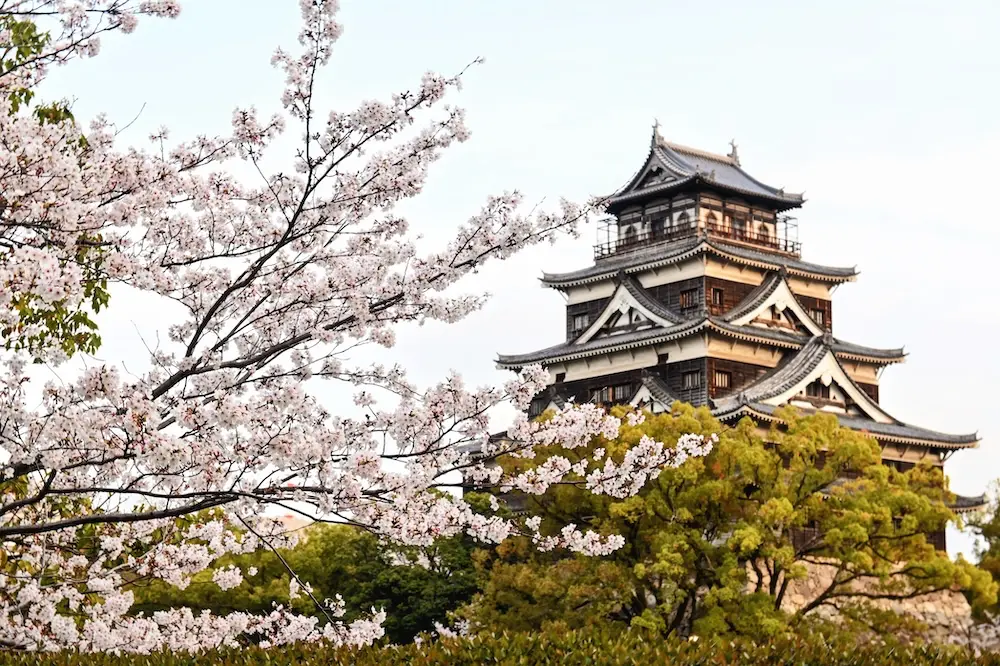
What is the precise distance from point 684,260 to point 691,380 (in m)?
4.34

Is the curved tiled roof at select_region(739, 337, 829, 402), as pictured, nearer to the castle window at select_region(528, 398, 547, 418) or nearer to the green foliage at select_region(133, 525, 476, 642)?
the castle window at select_region(528, 398, 547, 418)

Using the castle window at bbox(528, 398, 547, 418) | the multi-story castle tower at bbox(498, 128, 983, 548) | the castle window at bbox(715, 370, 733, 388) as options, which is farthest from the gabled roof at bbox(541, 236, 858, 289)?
the castle window at bbox(528, 398, 547, 418)

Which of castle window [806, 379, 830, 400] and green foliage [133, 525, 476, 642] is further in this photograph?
castle window [806, 379, 830, 400]

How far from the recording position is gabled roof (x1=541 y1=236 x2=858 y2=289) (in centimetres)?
4588

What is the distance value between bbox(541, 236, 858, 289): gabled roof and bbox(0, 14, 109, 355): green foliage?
35.5 meters

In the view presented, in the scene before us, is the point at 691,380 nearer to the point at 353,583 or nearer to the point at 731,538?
the point at 353,583

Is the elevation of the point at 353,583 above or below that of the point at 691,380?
below

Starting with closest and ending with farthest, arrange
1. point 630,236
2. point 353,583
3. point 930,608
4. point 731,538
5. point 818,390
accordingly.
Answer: point 731,538, point 353,583, point 930,608, point 818,390, point 630,236

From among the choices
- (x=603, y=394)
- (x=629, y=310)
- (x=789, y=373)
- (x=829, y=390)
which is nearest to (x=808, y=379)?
(x=789, y=373)

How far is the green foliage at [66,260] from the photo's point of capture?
32.1ft

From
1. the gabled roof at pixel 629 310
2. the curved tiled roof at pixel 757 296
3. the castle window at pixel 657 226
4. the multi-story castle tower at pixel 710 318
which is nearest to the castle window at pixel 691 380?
the multi-story castle tower at pixel 710 318

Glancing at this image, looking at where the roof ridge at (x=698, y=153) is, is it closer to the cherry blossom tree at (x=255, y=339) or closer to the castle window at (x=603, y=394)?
the castle window at (x=603, y=394)

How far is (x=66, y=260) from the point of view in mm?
9359

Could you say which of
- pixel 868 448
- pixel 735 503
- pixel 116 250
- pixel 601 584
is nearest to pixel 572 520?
pixel 601 584
